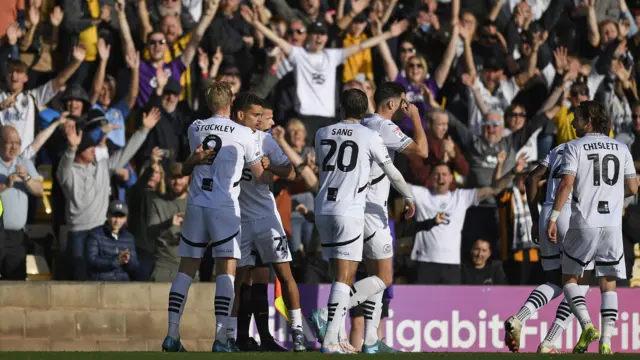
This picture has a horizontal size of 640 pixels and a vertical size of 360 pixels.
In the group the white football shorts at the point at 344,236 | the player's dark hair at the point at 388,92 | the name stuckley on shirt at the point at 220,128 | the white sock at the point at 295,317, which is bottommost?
the white sock at the point at 295,317

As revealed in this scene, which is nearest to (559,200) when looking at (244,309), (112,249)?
(244,309)

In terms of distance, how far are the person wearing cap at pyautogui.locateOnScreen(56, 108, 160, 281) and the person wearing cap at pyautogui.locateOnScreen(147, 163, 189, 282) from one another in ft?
2.01

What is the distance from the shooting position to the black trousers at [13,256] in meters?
14.8

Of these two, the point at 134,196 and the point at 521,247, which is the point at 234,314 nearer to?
the point at 134,196

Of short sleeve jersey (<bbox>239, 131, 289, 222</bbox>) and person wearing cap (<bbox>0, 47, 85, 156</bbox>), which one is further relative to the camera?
person wearing cap (<bbox>0, 47, 85, 156</bbox>)

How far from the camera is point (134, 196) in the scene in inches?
618

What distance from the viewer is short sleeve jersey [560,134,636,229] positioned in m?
12.1

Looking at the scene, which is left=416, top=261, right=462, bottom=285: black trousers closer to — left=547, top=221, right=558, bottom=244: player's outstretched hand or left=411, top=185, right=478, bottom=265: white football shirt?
left=411, top=185, right=478, bottom=265: white football shirt

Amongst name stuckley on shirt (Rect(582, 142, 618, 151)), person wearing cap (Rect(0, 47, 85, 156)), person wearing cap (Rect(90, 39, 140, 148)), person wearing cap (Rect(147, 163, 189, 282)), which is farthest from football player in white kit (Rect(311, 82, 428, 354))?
person wearing cap (Rect(0, 47, 85, 156))

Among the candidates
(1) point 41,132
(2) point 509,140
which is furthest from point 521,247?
(1) point 41,132

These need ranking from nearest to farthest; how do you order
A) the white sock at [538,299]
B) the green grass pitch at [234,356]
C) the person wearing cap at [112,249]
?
the green grass pitch at [234,356] → the white sock at [538,299] → the person wearing cap at [112,249]

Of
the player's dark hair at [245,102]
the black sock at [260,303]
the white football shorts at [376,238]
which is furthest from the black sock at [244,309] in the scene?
the player's dark hair at [245,102]

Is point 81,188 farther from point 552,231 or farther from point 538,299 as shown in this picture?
point 552,231

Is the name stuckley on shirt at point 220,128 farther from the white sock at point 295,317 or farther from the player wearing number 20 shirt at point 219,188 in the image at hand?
the white sock at point 295,317
